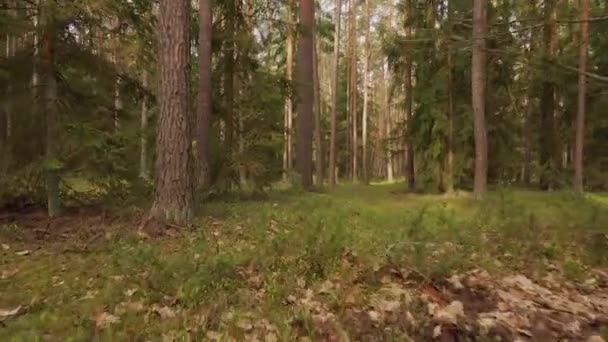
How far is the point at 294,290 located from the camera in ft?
15.2

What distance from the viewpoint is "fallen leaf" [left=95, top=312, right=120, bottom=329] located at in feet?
12.6

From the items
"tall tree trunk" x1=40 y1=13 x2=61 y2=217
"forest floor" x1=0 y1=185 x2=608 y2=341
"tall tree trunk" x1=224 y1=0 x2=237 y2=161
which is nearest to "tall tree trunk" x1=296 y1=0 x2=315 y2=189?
"tall tree trunk" x1=224 y1=0 x2=237 y2=161

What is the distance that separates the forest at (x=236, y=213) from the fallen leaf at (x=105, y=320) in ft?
0.10

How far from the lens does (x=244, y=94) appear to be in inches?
553

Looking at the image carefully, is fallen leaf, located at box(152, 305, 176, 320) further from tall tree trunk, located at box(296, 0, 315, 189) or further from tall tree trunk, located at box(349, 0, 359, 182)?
tall tree trunk, located at box(349, 0, 359, 182)

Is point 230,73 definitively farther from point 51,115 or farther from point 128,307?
point 128,307

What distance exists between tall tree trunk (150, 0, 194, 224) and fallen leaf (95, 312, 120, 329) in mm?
3588

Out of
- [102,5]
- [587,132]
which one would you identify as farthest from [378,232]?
[587,132]

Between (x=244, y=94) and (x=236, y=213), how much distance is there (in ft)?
17.7

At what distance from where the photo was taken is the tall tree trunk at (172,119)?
759cm

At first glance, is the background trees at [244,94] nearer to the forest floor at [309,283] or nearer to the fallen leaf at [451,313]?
the forest floor at [309,283]

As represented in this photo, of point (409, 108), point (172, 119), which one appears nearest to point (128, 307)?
point (172, 119)

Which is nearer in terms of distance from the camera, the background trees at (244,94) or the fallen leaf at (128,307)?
the fallen leaf at (128,307)

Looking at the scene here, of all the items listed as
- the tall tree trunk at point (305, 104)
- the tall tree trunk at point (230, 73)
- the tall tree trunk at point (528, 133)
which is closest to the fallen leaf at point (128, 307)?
the tall tree trunk at point (230, 73)
